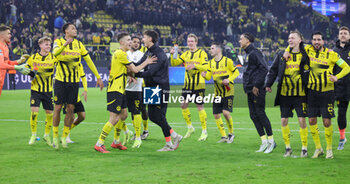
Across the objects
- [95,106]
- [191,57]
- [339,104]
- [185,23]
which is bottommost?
[95,106]

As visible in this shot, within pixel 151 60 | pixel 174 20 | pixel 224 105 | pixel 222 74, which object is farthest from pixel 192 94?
pixel 174 20

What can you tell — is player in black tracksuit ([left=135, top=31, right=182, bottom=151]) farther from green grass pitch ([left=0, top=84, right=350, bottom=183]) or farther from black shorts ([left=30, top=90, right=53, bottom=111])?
black shorts ([left=30, top=90, right=53, bottom=111])


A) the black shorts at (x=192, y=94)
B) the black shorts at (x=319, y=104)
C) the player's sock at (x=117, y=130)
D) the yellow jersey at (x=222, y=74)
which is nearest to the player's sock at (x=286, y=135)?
the black shorts at (x=319, y=104)

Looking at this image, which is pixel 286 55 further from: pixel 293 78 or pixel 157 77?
pixel 157 77

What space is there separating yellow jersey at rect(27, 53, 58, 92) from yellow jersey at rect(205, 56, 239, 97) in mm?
3446

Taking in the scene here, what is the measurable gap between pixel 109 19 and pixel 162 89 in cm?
3005

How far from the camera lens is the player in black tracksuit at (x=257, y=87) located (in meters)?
9.06

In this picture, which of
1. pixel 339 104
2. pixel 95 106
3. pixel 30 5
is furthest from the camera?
pixel 30 5

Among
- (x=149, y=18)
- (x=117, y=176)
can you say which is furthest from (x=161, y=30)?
(x=117, y=176)

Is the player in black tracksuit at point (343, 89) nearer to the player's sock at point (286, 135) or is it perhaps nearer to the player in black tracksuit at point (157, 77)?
the player's sock at point (286, 135)

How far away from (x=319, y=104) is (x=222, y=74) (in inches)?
120

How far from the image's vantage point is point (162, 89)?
8898mm

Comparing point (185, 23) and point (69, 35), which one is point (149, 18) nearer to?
point (185, 23)

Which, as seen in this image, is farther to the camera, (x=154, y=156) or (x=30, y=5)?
(x=30, y=5)
